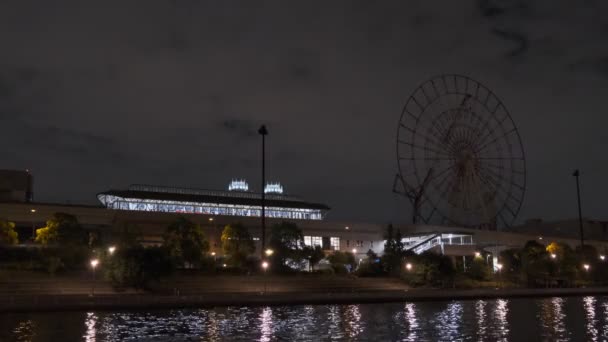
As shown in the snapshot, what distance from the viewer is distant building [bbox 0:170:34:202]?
246 ft

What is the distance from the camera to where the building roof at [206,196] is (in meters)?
99.9

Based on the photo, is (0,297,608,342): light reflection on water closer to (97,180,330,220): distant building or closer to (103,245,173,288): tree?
(103,245,173,288): tree

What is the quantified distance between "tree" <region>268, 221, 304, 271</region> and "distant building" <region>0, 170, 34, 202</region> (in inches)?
1353

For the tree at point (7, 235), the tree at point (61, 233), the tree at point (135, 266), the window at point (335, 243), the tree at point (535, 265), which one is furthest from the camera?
the window at point (335, 243)

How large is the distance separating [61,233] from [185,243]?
10.7 m

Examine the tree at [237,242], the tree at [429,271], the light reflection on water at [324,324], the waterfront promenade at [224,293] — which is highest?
the tree at [237,242]

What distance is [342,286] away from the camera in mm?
50594

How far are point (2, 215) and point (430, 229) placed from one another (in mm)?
53371

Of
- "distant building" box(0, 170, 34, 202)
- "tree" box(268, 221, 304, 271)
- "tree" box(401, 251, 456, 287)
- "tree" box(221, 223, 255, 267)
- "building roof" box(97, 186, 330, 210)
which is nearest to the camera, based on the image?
"tree" box(401, 251, 456, 287)

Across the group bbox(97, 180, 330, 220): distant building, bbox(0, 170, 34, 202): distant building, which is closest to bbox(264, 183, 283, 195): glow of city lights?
bbox(97, 180, 330, 220): distant building

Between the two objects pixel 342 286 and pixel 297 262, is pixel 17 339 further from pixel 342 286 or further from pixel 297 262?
pixel 297 262

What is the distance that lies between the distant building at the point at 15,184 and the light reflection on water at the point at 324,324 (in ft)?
163

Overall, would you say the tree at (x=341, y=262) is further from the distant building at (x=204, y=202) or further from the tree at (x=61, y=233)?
the distant building at (x=204, y=202)

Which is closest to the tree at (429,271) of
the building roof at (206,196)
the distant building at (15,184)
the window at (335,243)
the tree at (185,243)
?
the tree at (185,243)
